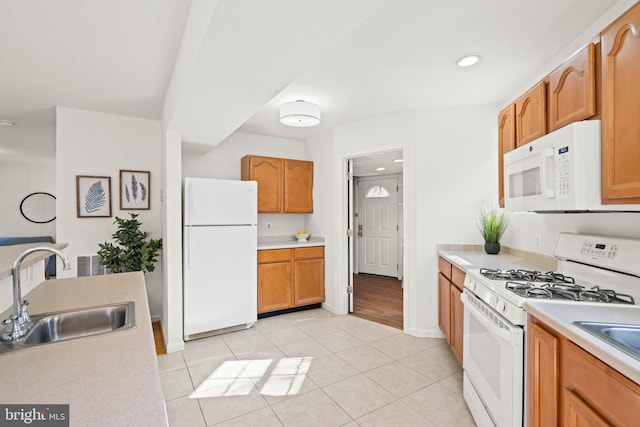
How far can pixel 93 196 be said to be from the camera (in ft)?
11.1

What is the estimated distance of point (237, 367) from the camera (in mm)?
2611

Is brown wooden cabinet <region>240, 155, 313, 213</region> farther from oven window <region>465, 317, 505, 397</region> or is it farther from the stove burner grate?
the stove burner grate

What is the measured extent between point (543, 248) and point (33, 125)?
220 inches

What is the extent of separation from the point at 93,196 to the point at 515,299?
156 inches

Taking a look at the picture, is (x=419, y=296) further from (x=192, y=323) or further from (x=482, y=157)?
(x=192, y=323)

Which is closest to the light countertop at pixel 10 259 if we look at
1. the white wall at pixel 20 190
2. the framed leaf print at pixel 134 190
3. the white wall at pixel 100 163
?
the white wall at pixel 100 163

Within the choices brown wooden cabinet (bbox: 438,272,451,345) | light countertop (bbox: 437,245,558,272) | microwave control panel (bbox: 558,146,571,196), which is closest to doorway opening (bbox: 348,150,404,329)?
brown wooden cabinet (bbox: 438,272,451,345)

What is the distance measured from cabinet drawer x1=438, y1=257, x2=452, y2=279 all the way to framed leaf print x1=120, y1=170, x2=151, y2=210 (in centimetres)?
333

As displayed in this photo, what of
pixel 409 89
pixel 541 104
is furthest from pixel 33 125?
pixel 541 104

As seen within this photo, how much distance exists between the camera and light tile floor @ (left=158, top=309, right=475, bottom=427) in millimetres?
1977

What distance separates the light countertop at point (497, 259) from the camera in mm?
2268

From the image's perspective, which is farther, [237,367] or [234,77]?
[237,367]

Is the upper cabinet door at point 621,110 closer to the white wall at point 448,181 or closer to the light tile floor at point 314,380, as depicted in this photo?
the light tile floor at point 314,380

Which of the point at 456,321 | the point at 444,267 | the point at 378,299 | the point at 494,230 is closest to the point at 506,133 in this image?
the point at 494,230
